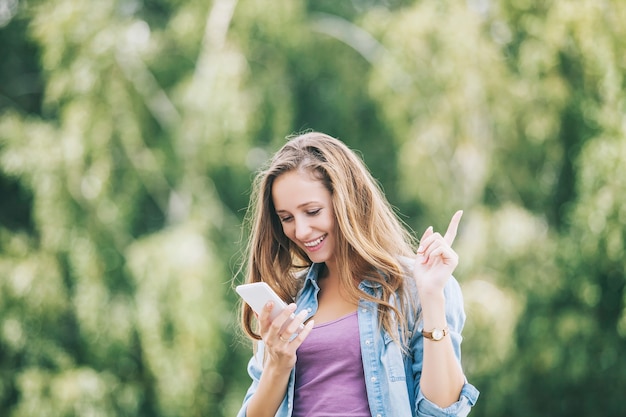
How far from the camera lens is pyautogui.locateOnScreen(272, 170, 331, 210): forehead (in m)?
1.73

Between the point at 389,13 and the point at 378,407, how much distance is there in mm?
5206

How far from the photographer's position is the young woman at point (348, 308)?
1.58 meters

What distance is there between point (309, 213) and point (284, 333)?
269mm

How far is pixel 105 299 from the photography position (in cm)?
544

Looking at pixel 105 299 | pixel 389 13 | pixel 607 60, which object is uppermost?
pixel 389 13

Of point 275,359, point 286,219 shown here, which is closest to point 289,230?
point 286,219

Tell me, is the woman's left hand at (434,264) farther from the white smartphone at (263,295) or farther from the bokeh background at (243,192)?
the bokeh background at (243,192)

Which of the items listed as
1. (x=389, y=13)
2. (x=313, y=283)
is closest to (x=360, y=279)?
(x=313, y=283)

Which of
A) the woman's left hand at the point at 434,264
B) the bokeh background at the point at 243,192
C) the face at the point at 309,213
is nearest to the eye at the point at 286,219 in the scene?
the face at the point at 309,213

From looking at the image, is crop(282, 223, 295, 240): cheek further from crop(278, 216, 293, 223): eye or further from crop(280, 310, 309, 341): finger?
crop(280, 310, 309, 341): finger

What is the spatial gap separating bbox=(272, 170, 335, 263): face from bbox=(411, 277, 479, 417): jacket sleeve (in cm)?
27

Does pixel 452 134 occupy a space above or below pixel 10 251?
above

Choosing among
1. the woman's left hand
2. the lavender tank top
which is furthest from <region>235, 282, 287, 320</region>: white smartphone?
the woman's left hand

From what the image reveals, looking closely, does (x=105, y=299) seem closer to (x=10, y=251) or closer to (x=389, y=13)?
(x=10, y=251)
